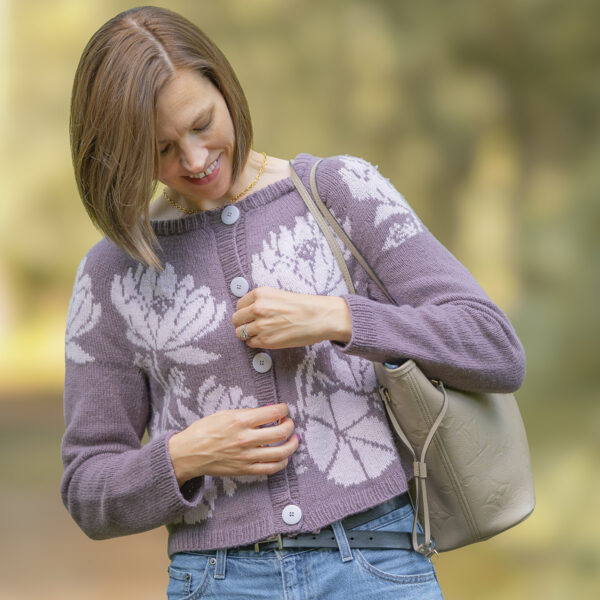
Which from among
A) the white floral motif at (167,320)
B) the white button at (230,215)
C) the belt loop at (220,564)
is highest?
the white button at (230,215)

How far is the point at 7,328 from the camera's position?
3.71 m

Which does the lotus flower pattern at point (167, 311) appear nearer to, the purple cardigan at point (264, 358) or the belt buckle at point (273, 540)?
the purple cardigan at point (264, 358)

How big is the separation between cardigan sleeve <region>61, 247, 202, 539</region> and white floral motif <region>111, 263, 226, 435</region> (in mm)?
23

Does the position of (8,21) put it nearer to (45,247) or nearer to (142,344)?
Answer: (45,247)

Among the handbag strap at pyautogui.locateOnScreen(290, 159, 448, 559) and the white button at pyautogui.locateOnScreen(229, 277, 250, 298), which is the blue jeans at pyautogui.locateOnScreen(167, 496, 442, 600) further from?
the white button at pyautogui.locateOnScreen(229, 277, 250, 298)

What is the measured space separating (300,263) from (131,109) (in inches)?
10.5

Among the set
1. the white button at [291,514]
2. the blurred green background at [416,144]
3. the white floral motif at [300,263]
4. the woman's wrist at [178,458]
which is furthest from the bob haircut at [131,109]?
the blurred green background at [416,144]

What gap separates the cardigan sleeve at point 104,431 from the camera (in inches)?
43.5

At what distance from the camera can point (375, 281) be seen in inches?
43.9

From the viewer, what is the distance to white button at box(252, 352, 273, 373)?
109cm

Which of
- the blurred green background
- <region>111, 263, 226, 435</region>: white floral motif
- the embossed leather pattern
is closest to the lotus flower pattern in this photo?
<region>111, 263, 226, 435</region>: white floral motif

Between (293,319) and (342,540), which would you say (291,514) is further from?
(293,319)

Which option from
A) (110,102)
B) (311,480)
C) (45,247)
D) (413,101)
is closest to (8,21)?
(45,247)

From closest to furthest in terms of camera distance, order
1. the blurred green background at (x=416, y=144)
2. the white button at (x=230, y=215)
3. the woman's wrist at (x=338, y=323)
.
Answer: the woman's wrist at (x=338, y=323), the white button at (x=230, y=215), the blurred green background at (x=416, y=144)
